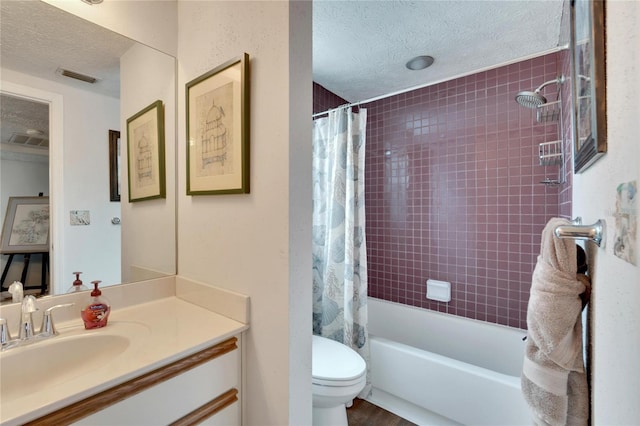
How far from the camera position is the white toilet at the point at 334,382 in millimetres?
1376

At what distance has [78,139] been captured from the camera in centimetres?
110

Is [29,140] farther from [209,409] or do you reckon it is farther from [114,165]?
[209,409]

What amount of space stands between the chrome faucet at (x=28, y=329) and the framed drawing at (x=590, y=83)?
61.7 inches

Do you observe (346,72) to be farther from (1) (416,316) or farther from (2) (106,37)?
(1) (416,316)

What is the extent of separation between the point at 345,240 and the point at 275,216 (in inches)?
43.0

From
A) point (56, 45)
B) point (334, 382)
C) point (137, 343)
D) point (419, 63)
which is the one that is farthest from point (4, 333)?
point (419, 63)

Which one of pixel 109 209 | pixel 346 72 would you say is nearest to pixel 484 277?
pixel 346 72

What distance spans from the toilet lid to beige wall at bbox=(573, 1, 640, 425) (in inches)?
38.0

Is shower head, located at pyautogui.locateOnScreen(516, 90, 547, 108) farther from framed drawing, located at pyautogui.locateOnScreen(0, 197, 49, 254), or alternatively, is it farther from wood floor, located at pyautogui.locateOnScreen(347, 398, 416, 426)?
framed drawing, located at pyautogui.locateOnScreen(0, 197, 49, 254)

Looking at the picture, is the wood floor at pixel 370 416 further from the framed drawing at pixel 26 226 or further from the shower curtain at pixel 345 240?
the framed drawing at pixel 26 226

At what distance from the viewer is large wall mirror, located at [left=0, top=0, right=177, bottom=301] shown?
0.96 metres

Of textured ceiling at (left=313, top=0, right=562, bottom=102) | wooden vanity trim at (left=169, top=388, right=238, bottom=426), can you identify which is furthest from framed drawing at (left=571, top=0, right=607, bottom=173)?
wooden vanity trim at (left=169, top=388, right=238, bottom=426)

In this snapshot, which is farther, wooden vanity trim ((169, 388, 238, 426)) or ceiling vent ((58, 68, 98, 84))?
ceiling vent ((58, 68, 98, 84))

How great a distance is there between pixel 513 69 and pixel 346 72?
1.21 metres
